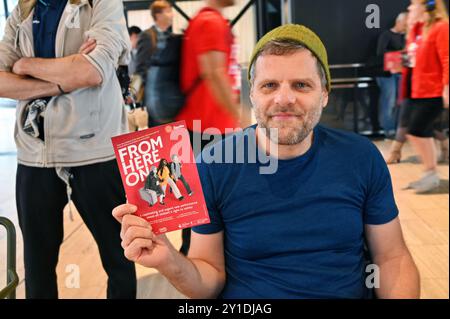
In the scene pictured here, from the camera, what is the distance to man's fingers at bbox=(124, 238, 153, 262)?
836mm

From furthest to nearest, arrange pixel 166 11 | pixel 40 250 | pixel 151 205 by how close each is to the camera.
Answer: pixel 40 250 → pixel 166 11 → pixel 151 205

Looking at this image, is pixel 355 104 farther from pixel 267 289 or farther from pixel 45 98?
pixel 45 98

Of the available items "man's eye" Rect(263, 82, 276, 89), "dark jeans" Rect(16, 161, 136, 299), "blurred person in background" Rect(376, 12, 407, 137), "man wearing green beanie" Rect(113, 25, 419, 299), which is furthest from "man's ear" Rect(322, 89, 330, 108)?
"dark jeans" Rect(16, 161, 136, 299)

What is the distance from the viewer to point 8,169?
42.9 inches

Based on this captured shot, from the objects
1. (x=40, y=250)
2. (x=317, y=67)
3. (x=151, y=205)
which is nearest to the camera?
(x=151, y=205)

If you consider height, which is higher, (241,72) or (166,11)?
(166,11)

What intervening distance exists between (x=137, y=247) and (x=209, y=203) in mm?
225

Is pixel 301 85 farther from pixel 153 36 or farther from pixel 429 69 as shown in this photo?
pixel 429 69

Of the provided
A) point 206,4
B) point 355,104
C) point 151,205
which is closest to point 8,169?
point 151,205

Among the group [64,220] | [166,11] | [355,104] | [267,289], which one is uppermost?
[166,11]

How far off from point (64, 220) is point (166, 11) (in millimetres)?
525

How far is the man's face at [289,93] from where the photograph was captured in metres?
0.93

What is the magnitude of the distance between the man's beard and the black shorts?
0.56 m

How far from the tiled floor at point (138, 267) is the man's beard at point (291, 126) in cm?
21
